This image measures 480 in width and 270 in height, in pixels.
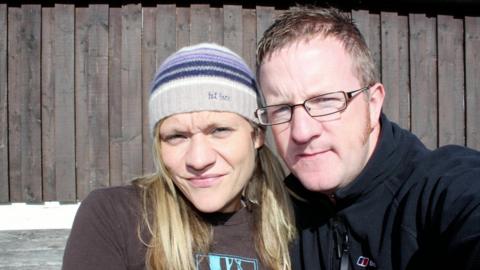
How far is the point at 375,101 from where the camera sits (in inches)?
68.0

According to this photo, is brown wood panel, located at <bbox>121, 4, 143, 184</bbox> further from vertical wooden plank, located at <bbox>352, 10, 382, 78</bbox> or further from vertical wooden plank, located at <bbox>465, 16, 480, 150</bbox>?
vertical wooden plank, located at <bbox>465, 16, 480, 150</bbox>

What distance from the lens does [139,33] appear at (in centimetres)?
389

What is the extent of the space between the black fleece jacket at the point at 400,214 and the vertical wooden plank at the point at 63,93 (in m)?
2.52

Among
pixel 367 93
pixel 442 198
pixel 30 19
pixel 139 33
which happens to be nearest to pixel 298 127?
pixel 367 93

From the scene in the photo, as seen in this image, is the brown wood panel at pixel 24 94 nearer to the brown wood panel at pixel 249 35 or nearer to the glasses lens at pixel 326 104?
the brown wood panel at pixel 249 35

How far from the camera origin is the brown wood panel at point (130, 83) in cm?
388

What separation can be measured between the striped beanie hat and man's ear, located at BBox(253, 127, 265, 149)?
6 centimetres

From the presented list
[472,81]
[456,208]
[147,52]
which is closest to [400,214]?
[456,208]

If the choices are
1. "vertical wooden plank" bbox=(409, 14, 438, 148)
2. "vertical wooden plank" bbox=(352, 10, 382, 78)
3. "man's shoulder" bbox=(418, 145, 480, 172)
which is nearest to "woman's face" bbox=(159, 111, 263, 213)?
"man's shoulder" bbox=(418, 145, 480, 172)

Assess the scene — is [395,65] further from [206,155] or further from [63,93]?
[206,155]

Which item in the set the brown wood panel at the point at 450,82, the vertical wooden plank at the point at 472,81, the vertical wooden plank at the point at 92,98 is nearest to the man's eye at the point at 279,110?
the vertical wooden plank at the point at 92,98

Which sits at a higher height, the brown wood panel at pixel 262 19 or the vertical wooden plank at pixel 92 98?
the brown wood panel at pixel 262 19

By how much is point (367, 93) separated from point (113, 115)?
103 inches

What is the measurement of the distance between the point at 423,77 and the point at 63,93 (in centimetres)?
298
